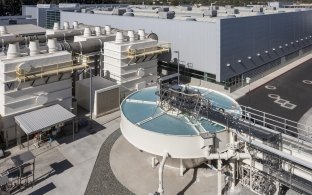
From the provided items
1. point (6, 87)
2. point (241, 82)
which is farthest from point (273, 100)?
point (6, 87)

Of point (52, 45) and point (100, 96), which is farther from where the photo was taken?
point (100, 96)

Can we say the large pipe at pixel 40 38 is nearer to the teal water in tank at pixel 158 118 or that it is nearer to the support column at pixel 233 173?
the teal water in tank at pixel 158 118

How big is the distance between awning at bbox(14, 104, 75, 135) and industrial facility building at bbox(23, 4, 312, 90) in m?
21.2

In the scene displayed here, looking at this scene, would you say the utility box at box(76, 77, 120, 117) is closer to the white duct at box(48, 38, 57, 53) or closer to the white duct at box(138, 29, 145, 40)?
the white duct at box(48, 38, 57, 53)

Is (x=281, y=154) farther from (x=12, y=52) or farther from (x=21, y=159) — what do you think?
(x=12, y=52)

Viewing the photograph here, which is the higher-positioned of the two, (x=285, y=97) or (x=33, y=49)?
(x=33, y=49)

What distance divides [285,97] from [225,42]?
37.3 feet

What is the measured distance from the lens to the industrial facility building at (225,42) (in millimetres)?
40000

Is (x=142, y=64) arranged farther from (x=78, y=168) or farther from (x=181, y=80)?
(x=78, y=168)

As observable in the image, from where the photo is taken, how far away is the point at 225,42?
1567 inches

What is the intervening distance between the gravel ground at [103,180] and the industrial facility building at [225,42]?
21030mm

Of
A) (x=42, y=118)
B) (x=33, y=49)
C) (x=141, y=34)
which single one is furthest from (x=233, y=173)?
(x=141, y=34)

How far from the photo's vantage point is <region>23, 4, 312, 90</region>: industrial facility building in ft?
131

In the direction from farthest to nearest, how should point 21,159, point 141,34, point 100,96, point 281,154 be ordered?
point 141,34 < point 100,96 < point 21,159 < point 281,154
